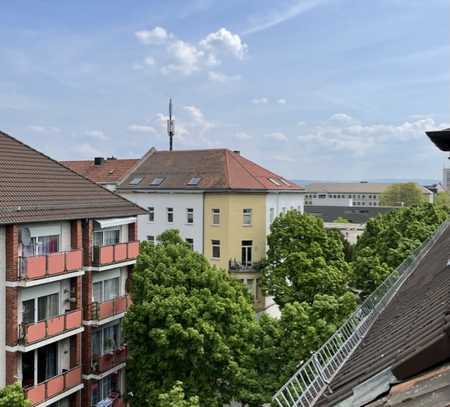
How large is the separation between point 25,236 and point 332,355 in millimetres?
12357

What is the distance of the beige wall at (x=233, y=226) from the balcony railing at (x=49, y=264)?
16.8 metres

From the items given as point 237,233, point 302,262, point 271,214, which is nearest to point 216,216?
point 237,233

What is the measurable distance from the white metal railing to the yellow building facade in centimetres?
2168

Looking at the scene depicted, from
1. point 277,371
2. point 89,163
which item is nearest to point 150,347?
point 277,371

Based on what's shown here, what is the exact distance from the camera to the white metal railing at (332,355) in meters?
4.93

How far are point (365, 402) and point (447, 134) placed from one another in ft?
7.66

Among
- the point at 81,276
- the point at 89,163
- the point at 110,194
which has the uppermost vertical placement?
the point at 89,163

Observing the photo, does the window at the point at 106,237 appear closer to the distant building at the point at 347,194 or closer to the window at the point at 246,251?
the window at the point at 246,251

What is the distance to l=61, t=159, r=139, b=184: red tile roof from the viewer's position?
131ft

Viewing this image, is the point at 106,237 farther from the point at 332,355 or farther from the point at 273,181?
the point at 273,181

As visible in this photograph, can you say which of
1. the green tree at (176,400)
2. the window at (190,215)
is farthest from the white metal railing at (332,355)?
the window at (190,215)

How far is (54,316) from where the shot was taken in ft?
56.3

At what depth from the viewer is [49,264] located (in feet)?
53.2

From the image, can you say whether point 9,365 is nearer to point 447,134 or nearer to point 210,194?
point 447,134
